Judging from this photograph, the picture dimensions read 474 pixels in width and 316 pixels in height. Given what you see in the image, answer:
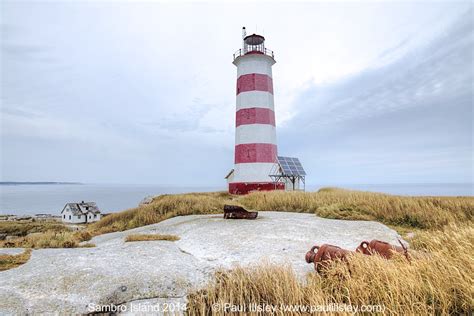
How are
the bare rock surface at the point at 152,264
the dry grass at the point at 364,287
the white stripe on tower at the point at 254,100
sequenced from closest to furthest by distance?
1. the dry grass at the point at 364,287
2. the bare rock surface at the point at 152,264
3. the white stripe on tower at the point at 254,100

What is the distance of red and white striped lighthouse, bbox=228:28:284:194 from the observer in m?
23.2

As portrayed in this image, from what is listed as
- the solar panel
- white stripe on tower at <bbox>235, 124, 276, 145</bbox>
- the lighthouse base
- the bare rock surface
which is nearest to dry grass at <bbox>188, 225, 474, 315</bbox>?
the bare rock surface

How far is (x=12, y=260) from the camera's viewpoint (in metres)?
5.61

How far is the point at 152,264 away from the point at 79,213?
133ft

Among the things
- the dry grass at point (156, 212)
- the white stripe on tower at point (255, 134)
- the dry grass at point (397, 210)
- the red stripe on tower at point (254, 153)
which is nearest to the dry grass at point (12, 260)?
the dry grass at point (156, 212)

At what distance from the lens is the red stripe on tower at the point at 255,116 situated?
76.6 feet

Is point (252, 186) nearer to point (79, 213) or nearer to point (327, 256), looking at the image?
A: point (327, 256)

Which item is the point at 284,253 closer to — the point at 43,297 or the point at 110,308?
the point at 110,308

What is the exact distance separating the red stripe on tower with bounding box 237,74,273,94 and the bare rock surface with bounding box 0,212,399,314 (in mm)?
17035

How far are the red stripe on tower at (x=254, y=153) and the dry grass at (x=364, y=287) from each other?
61.2ft

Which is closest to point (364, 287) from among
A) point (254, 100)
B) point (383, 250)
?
point (383, 250)

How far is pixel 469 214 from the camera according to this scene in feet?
32.9

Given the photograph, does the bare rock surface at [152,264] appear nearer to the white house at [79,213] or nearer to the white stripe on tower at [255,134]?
the white stripe on tower at [255,134]

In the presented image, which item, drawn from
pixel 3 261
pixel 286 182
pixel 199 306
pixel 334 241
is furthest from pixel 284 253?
pixel 286 182
